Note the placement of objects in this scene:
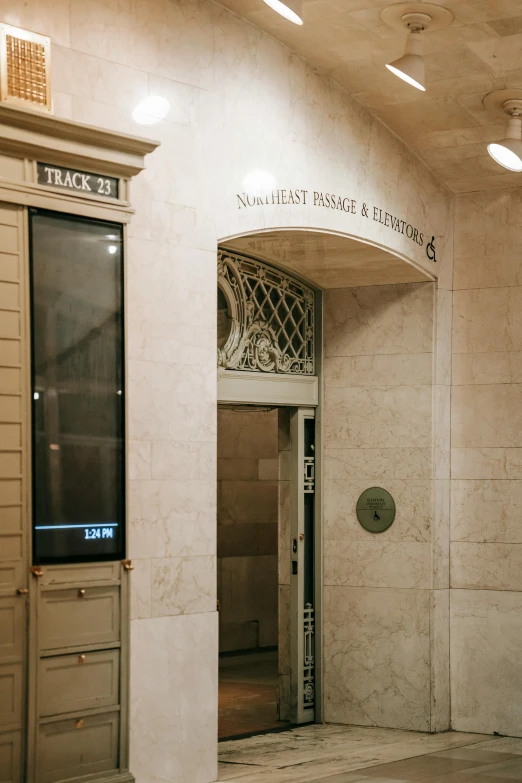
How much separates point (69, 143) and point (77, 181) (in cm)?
19

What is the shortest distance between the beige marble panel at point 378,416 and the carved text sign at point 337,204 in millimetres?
1117

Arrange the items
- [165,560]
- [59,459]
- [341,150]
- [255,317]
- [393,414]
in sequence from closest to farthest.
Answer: [59,459]
[165,560]
[341,150]
[255,317]
[393,414]

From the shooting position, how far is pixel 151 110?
20.9 ft

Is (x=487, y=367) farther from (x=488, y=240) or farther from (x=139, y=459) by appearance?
(x=139, y=459)

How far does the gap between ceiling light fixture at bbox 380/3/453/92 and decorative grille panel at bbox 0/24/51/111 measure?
2054 mm

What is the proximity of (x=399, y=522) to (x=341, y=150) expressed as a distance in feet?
9.54

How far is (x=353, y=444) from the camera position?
908 cm

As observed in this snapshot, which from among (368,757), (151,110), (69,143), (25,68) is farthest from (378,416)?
(25,68)

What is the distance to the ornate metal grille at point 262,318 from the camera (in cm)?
810

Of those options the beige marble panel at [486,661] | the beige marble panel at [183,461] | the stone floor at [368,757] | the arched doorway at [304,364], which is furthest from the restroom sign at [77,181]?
the beige marble panel at [486,661]

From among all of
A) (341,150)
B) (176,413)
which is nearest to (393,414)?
(341,150)

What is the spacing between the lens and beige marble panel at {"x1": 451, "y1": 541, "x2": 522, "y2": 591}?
28.8ft

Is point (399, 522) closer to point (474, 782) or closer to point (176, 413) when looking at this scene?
point (474, 782)

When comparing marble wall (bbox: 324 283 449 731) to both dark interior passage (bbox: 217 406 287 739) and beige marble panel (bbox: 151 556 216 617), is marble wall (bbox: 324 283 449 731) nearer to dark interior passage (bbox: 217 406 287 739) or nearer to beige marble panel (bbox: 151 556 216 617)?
beige marble panel (bbox: 151 556 216 617)
